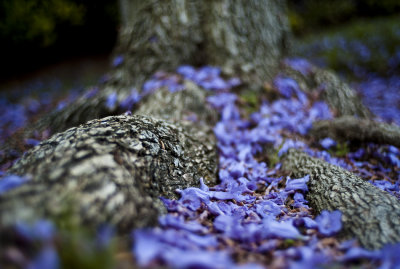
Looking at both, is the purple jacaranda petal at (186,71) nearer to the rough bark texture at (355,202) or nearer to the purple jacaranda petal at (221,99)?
the purple jacaranda petal at (221,99)

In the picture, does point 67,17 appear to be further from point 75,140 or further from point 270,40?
point 75,140

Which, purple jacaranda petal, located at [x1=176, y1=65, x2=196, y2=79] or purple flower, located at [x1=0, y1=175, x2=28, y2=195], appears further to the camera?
purple jacaranda petal, located at [x1=176, y1=65, x2=196, y2=79]

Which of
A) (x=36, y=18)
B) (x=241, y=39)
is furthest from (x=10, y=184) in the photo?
(x=36, y=18)

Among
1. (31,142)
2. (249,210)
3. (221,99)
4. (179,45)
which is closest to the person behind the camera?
(249,210)

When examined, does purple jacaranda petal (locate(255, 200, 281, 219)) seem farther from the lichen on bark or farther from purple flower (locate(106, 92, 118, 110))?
purple flower (locate(106, 92, 118, 110))

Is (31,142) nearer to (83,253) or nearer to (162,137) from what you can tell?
(162,137)

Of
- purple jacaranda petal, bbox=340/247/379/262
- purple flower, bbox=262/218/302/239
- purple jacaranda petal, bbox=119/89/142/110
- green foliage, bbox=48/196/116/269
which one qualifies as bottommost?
purple jacaranda petal, bbox=340/247/379/262

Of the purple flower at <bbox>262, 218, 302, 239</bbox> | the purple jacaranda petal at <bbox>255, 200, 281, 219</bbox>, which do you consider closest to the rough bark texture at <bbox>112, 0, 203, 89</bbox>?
the purple jacaranda petal at <bbox>255, 200, 281, 219</bbox>
